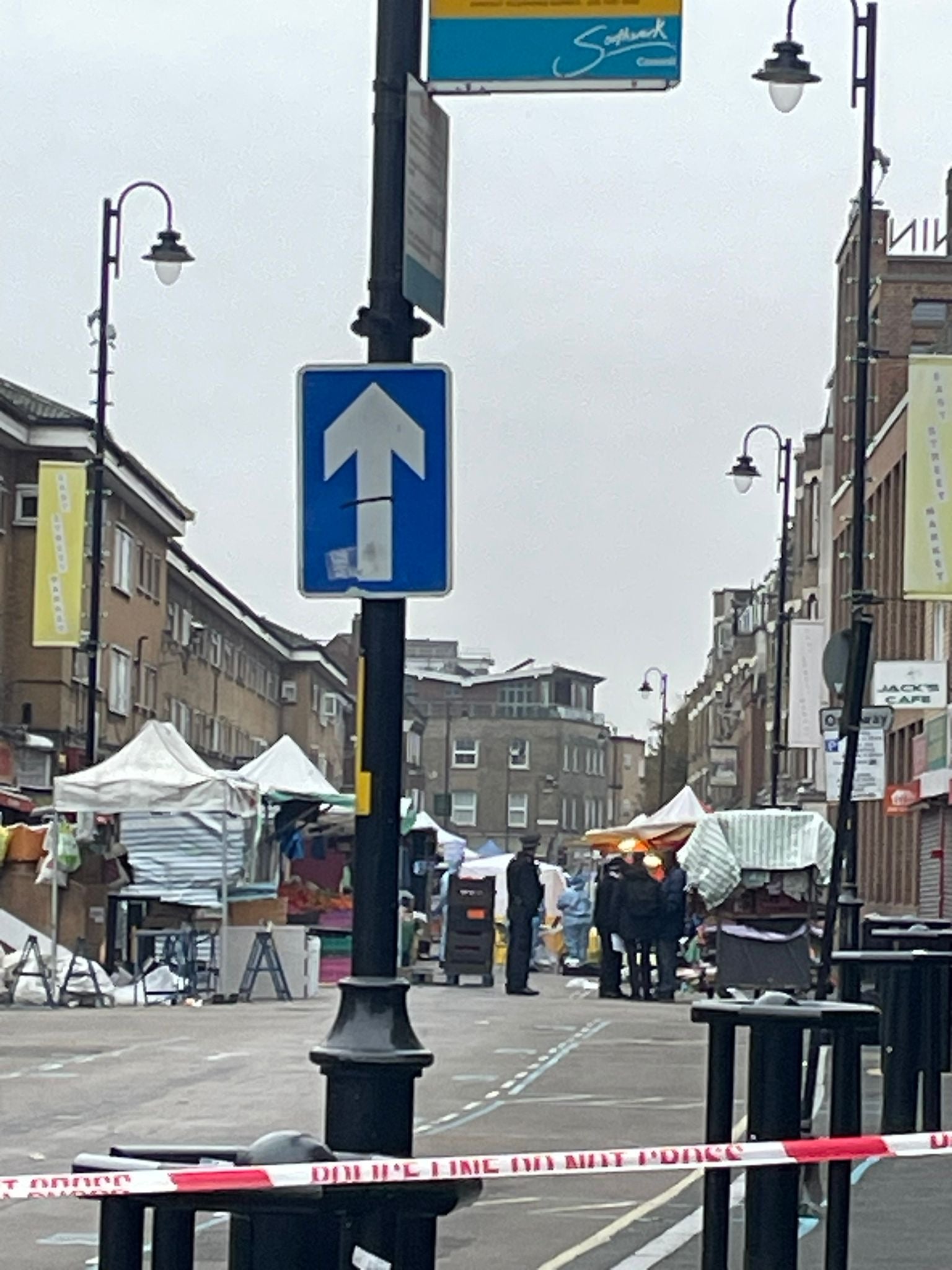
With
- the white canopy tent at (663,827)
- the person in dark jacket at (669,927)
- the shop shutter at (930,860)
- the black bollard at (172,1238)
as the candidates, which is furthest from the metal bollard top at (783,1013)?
the shop shutter at (930,860)

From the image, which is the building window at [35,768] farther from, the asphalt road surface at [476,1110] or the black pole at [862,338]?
the black pole at [862,338]

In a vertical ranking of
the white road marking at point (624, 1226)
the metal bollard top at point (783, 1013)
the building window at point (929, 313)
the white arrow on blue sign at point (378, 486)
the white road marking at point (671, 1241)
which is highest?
the building window at point (929, 313)

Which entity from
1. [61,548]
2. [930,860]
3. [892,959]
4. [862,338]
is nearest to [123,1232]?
[892,959]

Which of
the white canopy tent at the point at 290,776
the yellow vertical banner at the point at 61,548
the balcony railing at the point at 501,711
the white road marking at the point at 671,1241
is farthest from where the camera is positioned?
the balcony railing at the point at 501,711

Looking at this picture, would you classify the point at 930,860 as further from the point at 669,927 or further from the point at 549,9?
the point at 549,9

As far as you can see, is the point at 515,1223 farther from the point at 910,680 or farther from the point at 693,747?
the point at 693,747

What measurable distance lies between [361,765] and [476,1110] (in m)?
9.27

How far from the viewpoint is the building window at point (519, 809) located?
162000 millimetres

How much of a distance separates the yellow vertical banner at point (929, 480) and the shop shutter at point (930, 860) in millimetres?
12699

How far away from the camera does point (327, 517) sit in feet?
25.1

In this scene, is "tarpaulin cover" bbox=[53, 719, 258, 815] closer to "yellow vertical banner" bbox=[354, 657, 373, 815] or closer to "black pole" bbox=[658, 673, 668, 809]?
"yellow vertical banner" bbox=[354, 657, 373, 815]

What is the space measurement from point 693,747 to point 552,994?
10606 cm

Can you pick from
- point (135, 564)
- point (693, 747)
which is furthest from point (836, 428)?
point (693, 747)

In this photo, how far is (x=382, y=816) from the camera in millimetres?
7520
